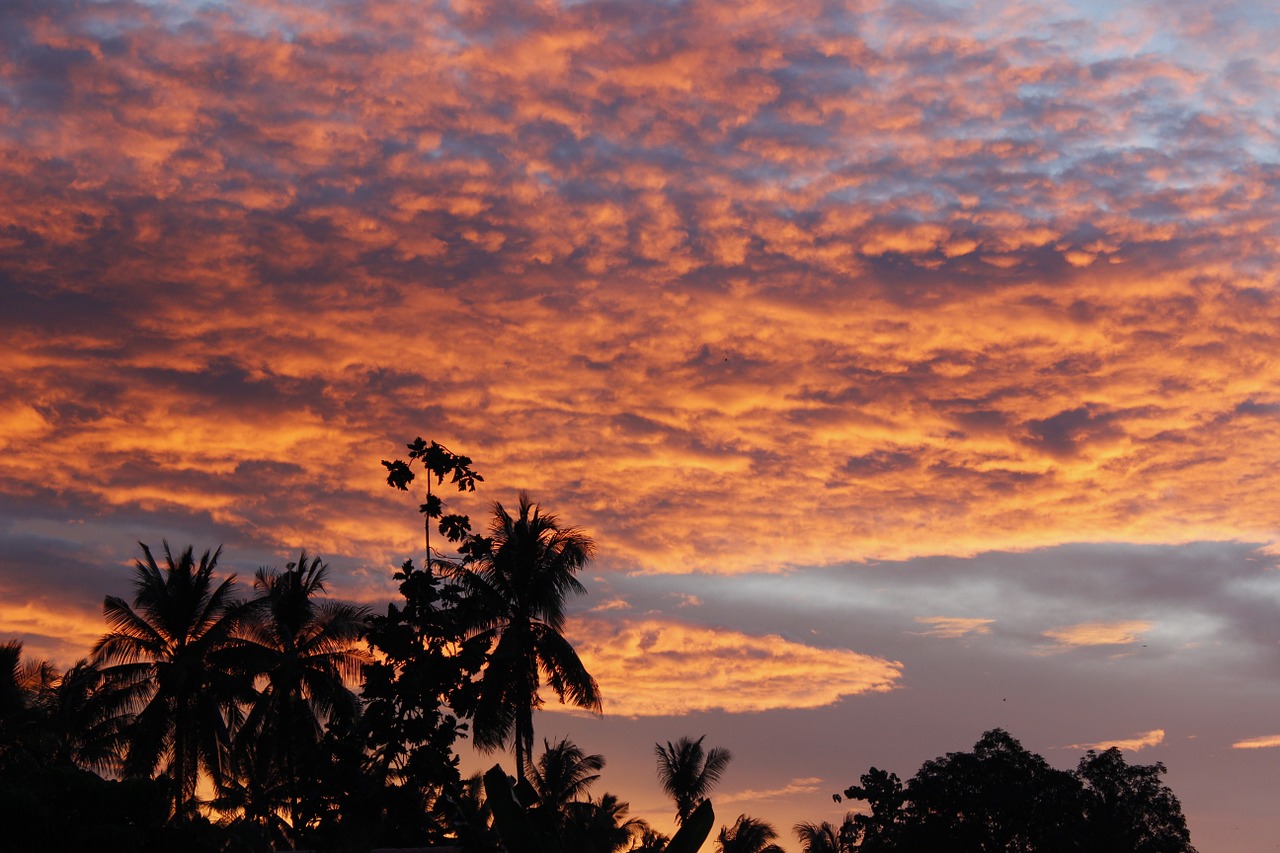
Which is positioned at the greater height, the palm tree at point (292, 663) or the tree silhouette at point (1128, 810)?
the palm tree at point (292, 663)

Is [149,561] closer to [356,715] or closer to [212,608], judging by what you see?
[212,608]

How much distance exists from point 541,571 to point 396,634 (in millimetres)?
16624

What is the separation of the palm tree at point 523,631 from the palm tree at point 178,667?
8.49 meters

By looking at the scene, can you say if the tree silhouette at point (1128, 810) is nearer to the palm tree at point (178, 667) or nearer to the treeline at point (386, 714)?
the treeline at point (386, 714)

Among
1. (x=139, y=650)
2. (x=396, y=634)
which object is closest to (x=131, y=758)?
(x=139, y=650)

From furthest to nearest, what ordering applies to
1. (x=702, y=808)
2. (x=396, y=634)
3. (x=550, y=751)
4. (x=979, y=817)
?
(x=550, y=751) < (x=979, y=817) < (x=396, y=634) < (x=702, y=808)

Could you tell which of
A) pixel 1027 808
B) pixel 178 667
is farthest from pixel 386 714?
pixel 1027 808

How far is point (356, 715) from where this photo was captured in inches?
1879

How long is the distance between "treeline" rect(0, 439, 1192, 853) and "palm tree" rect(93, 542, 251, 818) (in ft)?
0.22

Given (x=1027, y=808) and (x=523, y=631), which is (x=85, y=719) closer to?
(x=523, y=631)

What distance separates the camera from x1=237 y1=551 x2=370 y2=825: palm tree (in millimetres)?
46125

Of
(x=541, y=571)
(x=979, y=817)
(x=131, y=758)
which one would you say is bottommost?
(x=979, y=817)

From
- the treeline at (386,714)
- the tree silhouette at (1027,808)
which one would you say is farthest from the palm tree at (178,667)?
the tree silhouette at (1027,808)

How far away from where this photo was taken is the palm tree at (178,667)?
4438 centimetres
